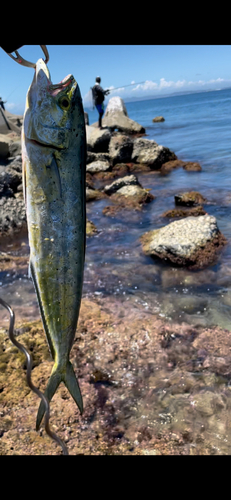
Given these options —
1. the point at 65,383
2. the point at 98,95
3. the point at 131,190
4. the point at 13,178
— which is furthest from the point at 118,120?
the point at 65,383

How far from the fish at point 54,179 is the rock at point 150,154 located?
17.0 metres

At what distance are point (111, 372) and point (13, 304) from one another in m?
2.79

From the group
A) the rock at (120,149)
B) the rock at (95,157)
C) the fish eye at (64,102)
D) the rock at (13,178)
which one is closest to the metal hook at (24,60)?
the fish eye at (64,102)

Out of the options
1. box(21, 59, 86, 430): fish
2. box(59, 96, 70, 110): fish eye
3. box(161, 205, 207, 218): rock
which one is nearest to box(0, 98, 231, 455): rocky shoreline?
box(21, 59, 86, 430): fish

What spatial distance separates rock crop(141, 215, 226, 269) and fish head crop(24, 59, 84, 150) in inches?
241

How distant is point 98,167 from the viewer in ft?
58.7

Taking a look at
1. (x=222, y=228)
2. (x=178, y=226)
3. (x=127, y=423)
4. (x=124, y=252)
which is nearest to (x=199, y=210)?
(x=222, y=228)

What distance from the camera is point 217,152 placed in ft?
66.7

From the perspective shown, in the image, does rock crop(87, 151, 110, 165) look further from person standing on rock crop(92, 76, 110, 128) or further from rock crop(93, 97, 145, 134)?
rock crop(93, 97, 145, 134)

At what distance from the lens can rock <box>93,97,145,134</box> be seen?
27.1 metres

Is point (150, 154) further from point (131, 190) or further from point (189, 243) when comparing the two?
point (189, 243)

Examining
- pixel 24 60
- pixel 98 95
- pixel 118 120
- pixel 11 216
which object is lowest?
pixel 11 216

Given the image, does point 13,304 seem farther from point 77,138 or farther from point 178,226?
point 77,138

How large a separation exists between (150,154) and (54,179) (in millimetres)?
17542
